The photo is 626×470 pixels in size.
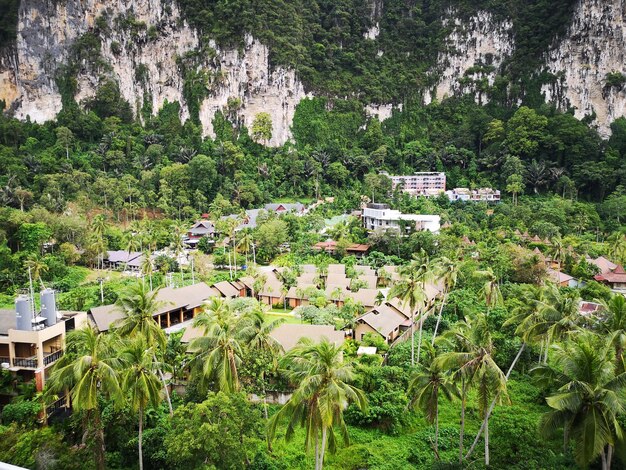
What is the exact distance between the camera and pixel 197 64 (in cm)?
8938

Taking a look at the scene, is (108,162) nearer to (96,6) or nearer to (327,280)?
(96,6)

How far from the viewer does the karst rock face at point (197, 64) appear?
84.2 metres

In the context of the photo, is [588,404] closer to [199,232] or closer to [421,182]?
[199,232]

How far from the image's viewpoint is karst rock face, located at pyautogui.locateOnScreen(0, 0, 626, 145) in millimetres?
84250

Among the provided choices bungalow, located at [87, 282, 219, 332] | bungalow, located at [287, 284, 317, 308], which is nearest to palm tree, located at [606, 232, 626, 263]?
bungalow, located at [287, 284, 317, 308]

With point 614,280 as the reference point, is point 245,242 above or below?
above

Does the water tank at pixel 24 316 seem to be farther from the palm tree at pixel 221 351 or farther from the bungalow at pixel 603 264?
the bungalow at pixel 603 264

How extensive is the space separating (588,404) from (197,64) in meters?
89.5

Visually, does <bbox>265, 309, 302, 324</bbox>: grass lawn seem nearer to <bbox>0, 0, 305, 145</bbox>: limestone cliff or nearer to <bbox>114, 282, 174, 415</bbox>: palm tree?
<bbox>114, 282, 174, 415</bbox>: palm tree

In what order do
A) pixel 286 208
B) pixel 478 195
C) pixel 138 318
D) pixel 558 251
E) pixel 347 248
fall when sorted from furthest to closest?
pixel 478 195 < pixel 286 208 < pixel 347 248 < pixel 558 251 < pixel 138 318

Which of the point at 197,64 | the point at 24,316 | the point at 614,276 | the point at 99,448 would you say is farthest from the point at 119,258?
the point at 197,64

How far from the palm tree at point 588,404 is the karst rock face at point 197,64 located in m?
83.1

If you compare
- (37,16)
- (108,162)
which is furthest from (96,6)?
(108,162)

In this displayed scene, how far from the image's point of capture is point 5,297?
37438 mm
